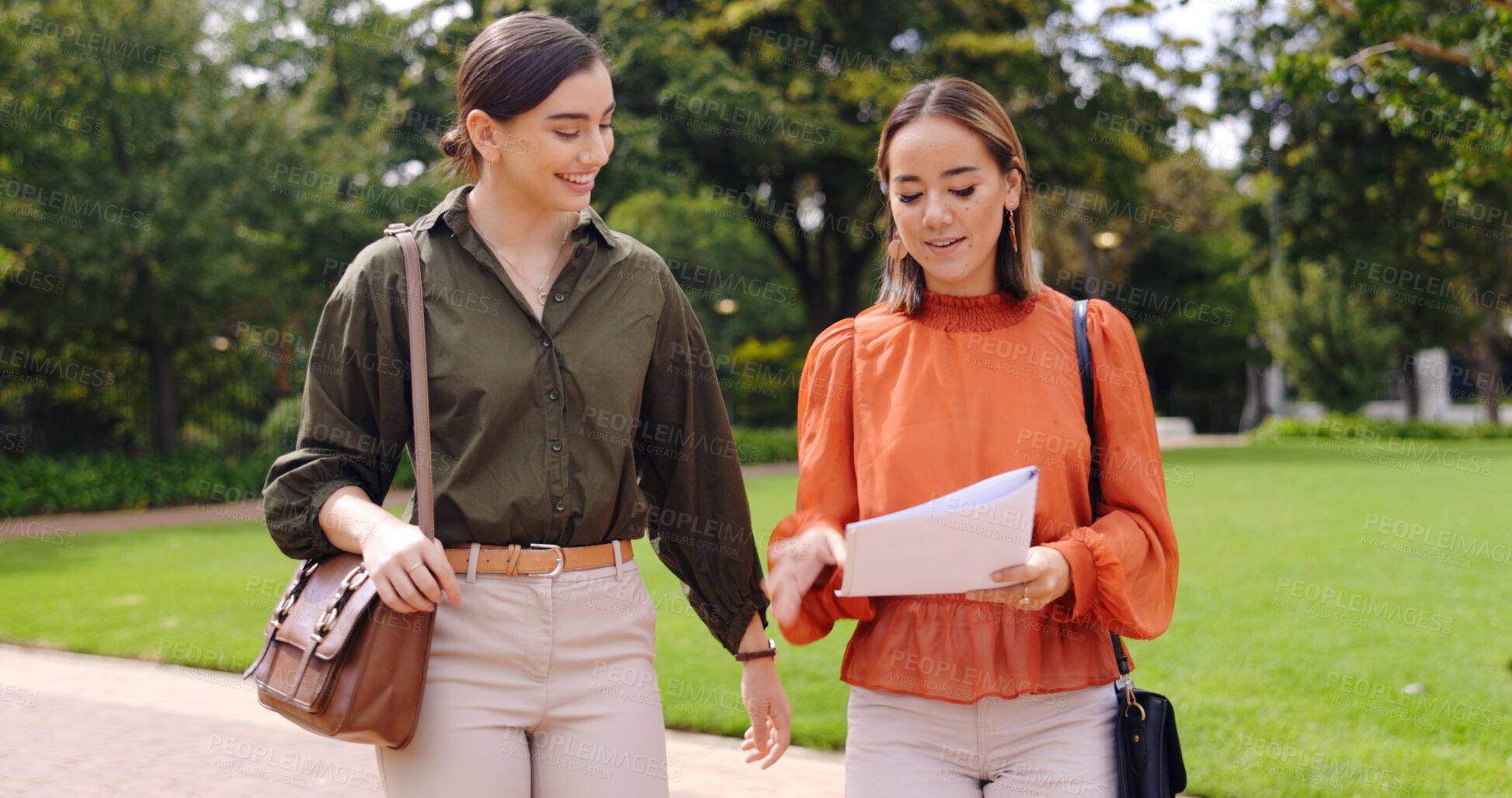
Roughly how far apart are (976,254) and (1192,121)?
22.9m

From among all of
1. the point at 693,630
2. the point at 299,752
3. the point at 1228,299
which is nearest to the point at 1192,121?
the point at 1228,299

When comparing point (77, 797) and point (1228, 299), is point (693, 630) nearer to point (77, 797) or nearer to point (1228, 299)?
point (77, 797)

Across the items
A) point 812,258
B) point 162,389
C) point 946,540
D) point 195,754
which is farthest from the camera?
point 812,258

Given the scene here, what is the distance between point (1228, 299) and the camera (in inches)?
1501

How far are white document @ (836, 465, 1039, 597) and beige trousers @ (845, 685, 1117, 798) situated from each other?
0.33m

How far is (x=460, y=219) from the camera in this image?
7.14 ft

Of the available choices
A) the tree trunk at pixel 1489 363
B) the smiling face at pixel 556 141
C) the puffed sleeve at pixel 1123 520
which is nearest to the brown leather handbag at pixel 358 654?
the smiling face at pixel 556 141

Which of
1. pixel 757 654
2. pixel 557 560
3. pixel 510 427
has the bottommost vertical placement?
pixel 757 654

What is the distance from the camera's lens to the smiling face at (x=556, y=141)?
6.86 feet

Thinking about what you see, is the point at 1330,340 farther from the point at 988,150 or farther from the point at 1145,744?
the point at 1145,744

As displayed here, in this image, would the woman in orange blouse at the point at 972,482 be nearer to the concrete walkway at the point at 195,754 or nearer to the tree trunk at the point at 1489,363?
the concrete walkway at the point at 195,754

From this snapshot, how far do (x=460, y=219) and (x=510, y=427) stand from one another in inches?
15.9

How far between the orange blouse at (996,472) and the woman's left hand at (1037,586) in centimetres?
3

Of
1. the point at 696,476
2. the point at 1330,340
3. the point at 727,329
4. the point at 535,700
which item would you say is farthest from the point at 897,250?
the point at 727,329
